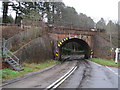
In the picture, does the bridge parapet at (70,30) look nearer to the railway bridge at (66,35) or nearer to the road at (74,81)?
the railway bridge at (66,35)

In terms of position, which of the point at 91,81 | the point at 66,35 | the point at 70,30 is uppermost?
the point at 70,30

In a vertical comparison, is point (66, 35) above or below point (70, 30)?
below

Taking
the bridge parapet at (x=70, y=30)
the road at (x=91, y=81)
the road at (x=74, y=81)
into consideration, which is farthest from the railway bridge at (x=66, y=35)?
the road at (x=91, y=81)

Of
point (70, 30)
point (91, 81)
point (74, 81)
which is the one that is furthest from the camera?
point (70, 30)

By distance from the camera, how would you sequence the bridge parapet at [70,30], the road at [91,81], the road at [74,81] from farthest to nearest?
the bridge parapet at [70,30] → the road at [91,81] → the road at [74,81]

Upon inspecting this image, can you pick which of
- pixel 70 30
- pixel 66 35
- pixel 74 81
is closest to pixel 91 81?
pixel 74 81

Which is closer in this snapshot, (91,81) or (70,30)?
(91,81)

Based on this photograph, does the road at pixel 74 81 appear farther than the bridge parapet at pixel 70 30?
No

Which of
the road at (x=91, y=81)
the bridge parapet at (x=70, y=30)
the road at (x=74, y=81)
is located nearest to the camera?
the road at (x=74, y=81)

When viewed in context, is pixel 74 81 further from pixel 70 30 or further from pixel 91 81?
pixel 70 30

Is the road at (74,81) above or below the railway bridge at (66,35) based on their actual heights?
below

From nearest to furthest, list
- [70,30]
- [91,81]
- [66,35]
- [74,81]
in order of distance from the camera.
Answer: [74,81] < [91,81] < [66,35] < [70,30]

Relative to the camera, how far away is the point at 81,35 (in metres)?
30.7

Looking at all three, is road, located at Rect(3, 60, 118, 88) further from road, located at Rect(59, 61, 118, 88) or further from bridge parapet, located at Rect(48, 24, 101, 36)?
bridge parapet, located at Rect(48, 24, 101, 36)
